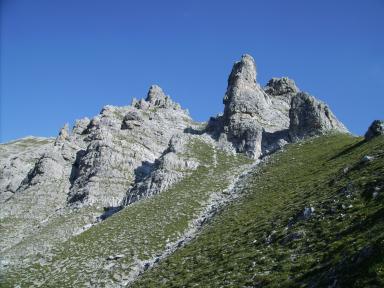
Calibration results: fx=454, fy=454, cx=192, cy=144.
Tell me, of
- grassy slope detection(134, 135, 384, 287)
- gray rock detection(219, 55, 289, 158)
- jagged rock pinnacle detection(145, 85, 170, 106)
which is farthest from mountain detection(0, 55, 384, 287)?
jagged rock pinnacle detection(145, 85, 170, 106)

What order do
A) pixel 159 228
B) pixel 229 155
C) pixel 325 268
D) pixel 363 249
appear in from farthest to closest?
1. pixel 229 155
2. pixel 159 228
3. pixel 325 268
4. pixel 363 249

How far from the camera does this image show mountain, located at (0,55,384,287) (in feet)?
99.3

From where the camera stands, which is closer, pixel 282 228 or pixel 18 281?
pixel 282 228

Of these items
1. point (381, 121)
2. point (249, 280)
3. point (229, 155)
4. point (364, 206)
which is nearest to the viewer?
point (249, 280)

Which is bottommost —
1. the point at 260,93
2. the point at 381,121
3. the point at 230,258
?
the point at 230,258

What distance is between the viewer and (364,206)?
103 feet

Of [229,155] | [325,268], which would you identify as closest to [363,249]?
[325,268]

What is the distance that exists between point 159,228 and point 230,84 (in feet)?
196

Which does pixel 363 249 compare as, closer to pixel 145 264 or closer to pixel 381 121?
pixel 145 264

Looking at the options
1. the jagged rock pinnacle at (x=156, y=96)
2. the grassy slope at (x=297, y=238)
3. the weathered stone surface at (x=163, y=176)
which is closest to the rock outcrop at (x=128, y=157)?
the weathered stone surface at (x=163, y=176)

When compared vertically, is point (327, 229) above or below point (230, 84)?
below

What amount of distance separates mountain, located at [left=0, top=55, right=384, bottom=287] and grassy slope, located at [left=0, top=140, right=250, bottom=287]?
219mm

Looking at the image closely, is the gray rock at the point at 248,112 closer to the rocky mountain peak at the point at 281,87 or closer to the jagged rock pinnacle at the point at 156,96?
the rocky mountain peak at the point at 281,87

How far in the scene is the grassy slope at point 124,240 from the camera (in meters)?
50.2
